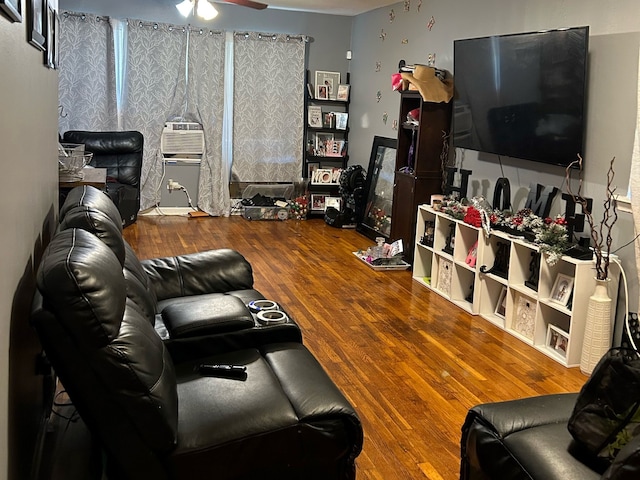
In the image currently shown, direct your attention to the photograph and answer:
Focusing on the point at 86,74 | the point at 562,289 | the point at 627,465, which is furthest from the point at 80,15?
the point at 627,465

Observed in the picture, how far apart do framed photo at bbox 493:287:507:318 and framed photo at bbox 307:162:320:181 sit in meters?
3.79

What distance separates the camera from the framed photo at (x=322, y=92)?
7.98 m

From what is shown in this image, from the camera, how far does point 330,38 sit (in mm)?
7996

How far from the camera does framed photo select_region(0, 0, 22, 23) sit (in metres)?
1.37

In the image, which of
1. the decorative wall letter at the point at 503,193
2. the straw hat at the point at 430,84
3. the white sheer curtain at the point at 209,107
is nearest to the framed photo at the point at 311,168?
the white sheer curtain at the point at 209,107

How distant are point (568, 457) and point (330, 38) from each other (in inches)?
271

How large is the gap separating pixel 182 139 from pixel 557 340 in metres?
5.09

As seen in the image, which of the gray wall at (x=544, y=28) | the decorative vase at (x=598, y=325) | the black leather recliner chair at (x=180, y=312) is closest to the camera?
the black leather recliner chair at (x=180, y=312)

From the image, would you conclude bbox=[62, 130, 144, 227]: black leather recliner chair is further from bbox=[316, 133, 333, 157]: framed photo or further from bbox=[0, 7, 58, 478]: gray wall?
bbox=[0, 7, 58, 478]: gray wall

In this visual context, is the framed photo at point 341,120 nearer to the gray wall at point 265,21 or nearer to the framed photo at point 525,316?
the gray wall at point 265,21

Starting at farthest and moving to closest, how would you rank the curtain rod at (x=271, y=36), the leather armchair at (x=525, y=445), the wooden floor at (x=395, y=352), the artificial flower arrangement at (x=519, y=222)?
the curtain rod at (x=271, y=36)
the artificial flower arrangement at (x=519, y=222)
the wooden floor at (x=395, y=352)
the leather armchair at (x=525, y=445)

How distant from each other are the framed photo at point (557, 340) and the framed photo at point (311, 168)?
4408mm

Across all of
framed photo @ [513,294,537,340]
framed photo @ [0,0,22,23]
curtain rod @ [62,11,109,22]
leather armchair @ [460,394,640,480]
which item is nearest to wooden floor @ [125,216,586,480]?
framed photo @ [513,294,537,340]

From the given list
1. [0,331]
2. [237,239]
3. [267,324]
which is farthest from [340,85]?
[0,331]
